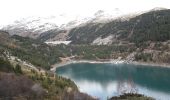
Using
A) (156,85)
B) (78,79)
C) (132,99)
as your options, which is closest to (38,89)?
(132,99)

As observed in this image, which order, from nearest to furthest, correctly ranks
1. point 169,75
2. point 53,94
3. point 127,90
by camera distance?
point 53,94
point 127,90
point 169,75

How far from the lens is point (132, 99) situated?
114m

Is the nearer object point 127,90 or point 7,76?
point 7,76

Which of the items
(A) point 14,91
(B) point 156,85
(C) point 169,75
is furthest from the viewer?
(C) point 169,75

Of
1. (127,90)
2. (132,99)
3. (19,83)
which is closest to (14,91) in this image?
(19,83)

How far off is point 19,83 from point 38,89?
22.3 feet

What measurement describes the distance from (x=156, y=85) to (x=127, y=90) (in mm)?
27666

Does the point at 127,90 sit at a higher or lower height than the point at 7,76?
lower

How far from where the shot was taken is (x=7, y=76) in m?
97.6

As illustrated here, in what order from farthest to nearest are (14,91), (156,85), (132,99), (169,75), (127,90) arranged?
(169,75)
(156,85)
(127,90)
(132,99)
(14,91)

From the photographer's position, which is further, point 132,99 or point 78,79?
point 78,79

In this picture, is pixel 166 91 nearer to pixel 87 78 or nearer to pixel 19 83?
pixel 87 78

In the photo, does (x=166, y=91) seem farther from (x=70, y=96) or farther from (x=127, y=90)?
(x=70, y=96)

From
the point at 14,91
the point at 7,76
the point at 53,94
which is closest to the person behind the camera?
the point at 14,91
